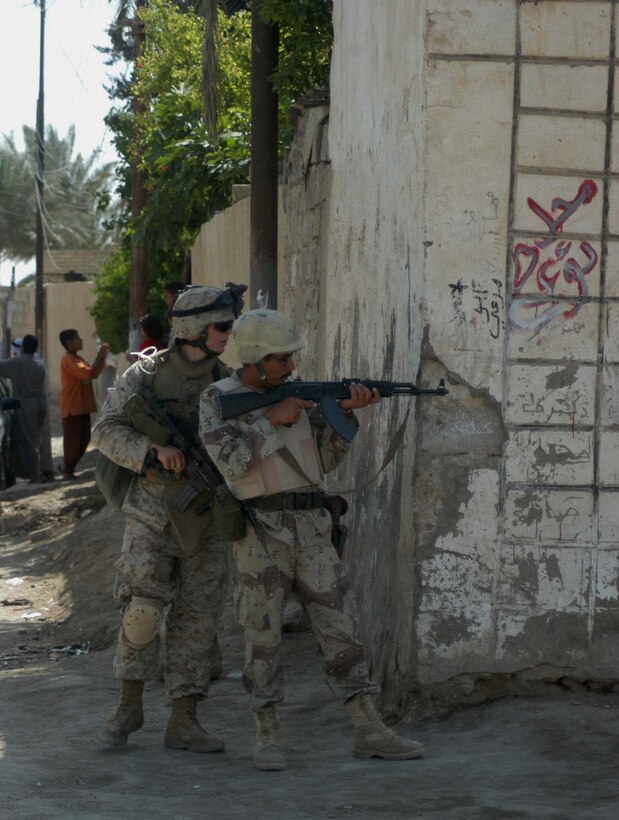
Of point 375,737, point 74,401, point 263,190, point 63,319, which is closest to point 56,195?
point 63,319

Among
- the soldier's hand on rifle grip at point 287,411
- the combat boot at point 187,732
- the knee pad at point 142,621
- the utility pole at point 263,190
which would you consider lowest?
the combat boot at point 187,732

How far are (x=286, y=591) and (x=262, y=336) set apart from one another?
86 cm

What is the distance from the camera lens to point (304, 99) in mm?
7742

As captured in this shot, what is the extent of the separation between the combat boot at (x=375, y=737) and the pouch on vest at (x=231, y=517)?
0.68 metres

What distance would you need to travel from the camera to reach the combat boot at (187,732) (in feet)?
16.4

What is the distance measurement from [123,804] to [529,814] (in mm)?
1217

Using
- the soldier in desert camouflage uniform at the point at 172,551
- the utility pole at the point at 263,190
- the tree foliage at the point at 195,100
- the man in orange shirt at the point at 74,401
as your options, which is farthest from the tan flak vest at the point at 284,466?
the man in orange shirt at the point at 74,401

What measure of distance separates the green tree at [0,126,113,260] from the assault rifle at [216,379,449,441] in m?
53.1

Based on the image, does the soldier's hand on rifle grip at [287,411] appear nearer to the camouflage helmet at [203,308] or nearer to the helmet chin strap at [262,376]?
the helmet chin strap at [262,376]

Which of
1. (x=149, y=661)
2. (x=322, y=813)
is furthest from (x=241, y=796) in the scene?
(x=149, y=661)

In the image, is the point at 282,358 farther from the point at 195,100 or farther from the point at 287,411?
the point at 195,100

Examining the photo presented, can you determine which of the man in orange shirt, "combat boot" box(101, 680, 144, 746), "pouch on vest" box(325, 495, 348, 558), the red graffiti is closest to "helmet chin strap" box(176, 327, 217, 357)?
"pouch on vest" box(325, 495, 348, 558)

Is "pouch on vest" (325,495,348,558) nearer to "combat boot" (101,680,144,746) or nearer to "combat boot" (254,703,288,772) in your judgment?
"combat boot" (254,703,288,772)

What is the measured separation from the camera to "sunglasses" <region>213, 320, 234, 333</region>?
508 centimetres
